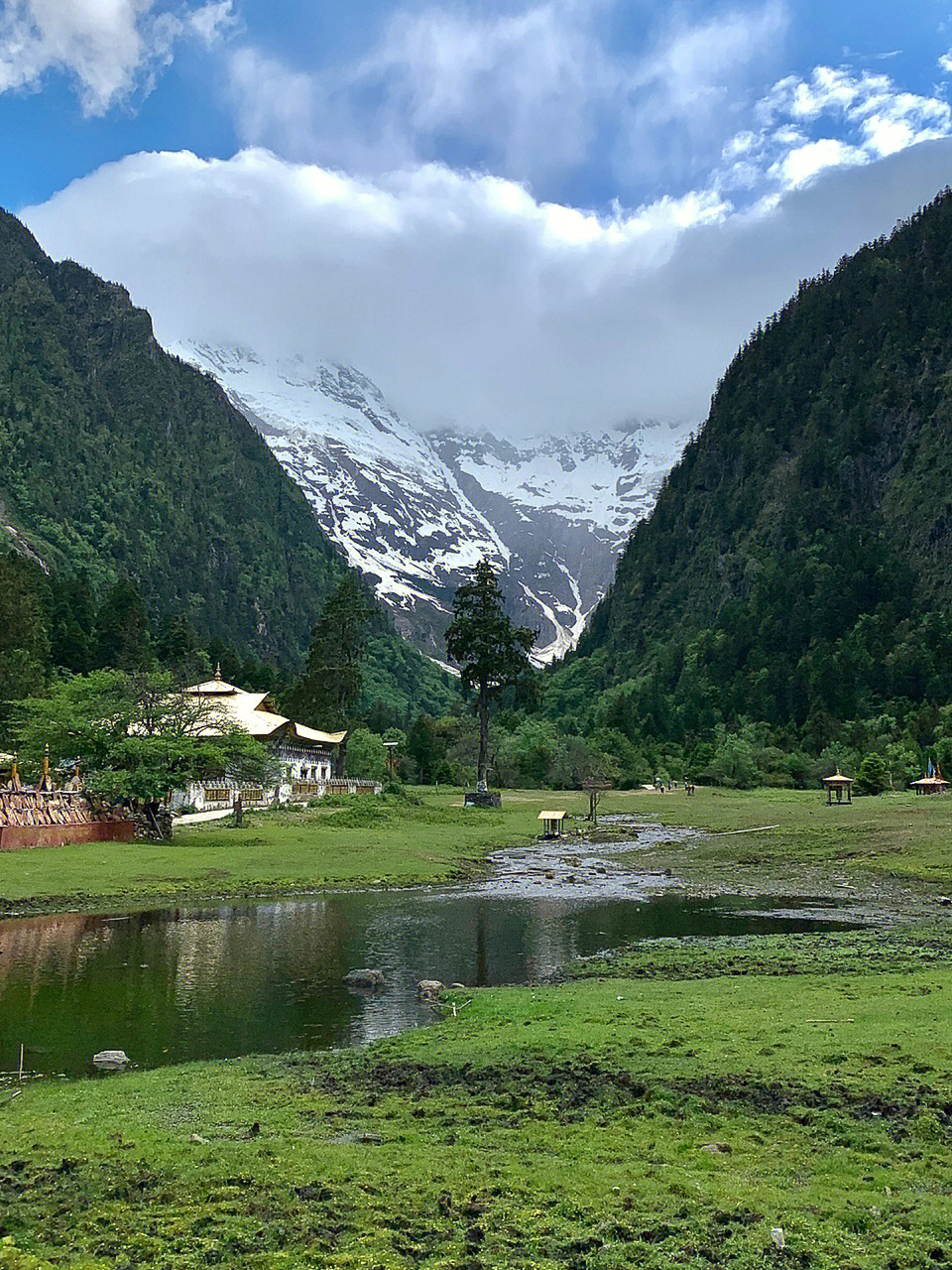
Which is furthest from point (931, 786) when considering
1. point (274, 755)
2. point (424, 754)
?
point (274, 755)

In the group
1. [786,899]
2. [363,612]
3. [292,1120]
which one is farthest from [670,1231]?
[363,612]

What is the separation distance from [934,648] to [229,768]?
132848 millimetres

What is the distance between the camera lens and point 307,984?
24328 millimetres

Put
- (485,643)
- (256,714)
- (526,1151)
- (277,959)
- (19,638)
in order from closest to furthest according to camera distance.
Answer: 1. (526,1151)
2. (277,959)
3. (256,714)
4. (485,643)
5. (19,638)

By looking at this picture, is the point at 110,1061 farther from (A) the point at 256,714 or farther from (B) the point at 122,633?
(B) the point at 122,633

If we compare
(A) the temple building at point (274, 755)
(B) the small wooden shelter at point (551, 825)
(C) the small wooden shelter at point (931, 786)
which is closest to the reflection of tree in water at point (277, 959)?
(A) the temple building at point (274, 755)

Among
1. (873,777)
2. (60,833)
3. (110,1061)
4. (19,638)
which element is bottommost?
(110,1061)

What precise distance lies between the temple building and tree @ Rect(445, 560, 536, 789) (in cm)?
1409

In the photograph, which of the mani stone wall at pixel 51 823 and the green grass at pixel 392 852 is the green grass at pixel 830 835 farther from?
the mani stone wall at pixel 51 823

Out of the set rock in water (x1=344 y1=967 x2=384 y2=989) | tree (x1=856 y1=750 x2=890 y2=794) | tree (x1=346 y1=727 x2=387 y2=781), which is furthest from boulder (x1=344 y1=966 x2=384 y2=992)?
tree (x1=856 y1=750 x2=890 y2=794)

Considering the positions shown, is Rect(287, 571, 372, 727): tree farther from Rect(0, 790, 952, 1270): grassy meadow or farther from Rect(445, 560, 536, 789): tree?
Rect(0, 790, 952, 1270): grassy meadow

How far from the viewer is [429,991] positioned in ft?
76.3

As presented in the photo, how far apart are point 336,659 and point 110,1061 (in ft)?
313

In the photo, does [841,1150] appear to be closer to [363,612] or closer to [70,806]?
[70,806]
